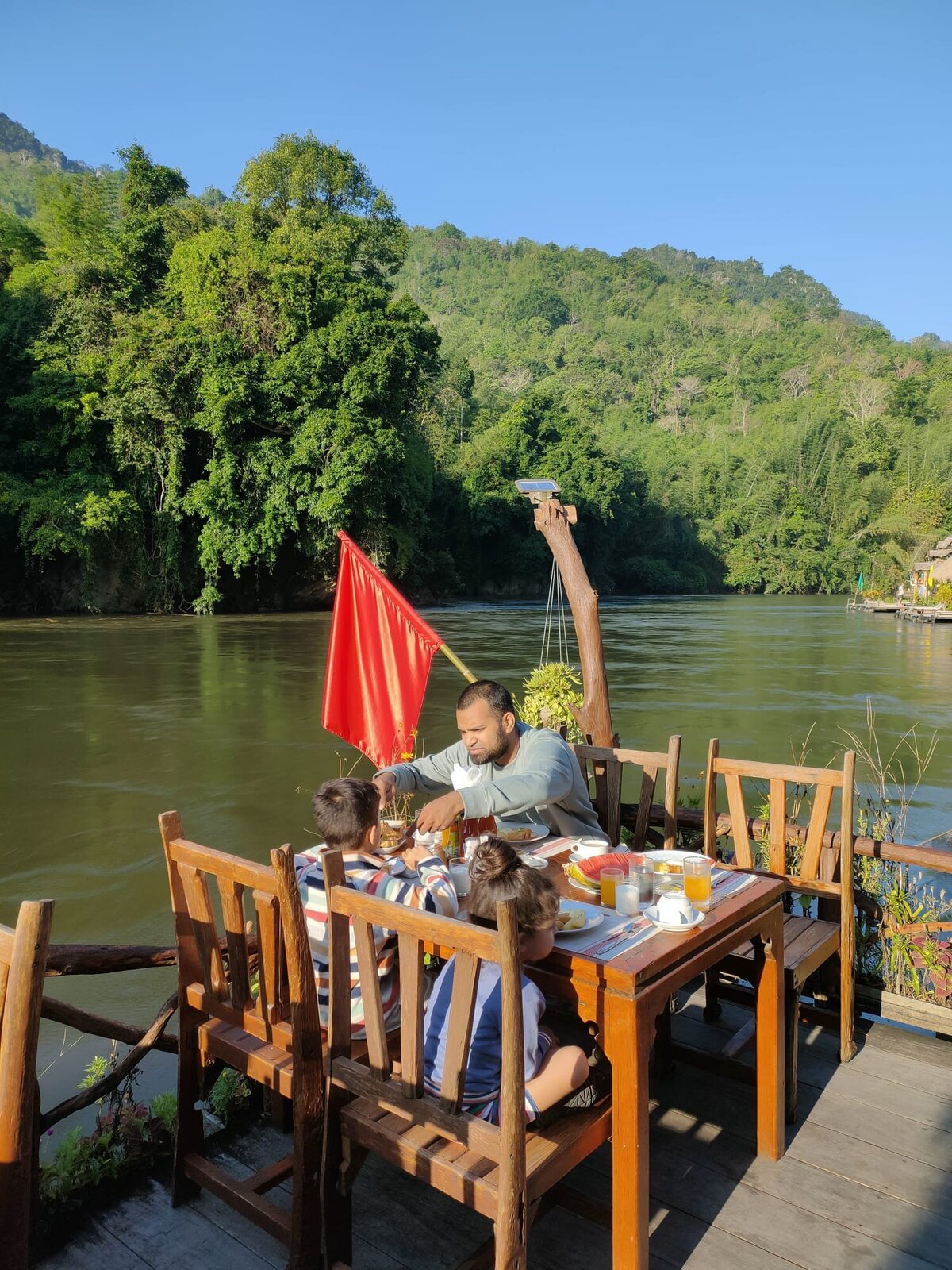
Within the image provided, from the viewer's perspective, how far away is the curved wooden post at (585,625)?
612 centimetres

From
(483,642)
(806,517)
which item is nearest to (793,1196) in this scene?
(483,642)

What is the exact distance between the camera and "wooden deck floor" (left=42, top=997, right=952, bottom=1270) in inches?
84.8

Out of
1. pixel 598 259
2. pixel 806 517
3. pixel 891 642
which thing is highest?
pixel 598 259

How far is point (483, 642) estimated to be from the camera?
2394 centimetres

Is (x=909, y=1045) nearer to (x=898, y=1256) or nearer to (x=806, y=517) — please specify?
(x=898, y=1256)

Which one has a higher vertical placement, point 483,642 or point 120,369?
point 120,369

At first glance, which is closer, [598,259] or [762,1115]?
[762,1115]

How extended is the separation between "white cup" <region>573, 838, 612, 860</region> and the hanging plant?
352 cm

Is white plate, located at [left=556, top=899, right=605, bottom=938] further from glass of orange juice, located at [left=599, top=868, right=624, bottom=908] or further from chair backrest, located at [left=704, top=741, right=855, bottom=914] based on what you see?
Result: chair backrest, located at [left=704, top=741, right=855, bottom=914]

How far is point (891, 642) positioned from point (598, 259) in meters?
114

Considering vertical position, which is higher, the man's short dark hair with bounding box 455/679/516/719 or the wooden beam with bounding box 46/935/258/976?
the man's short dark hair with bounding box 455/679/516/719

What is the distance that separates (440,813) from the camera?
9.50 feet

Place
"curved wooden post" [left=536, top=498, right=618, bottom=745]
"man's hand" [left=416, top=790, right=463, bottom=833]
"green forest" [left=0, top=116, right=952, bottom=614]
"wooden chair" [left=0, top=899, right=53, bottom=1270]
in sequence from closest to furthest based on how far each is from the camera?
"wooden chair" [left=0, top=899, right=53, bottom=1270], "man's hand" [left=416, top=790, right=463, bottom=833], "curved wooden post" [left=536, top=498, right=618, bottom=745], "green forest" [left=0, top=116, right=952, bottom=614]

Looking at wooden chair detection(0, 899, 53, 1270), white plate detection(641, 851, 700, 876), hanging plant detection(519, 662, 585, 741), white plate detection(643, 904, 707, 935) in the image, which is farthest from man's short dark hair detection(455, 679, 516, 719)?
hanging plant detection(519, 662, 585, 741)
